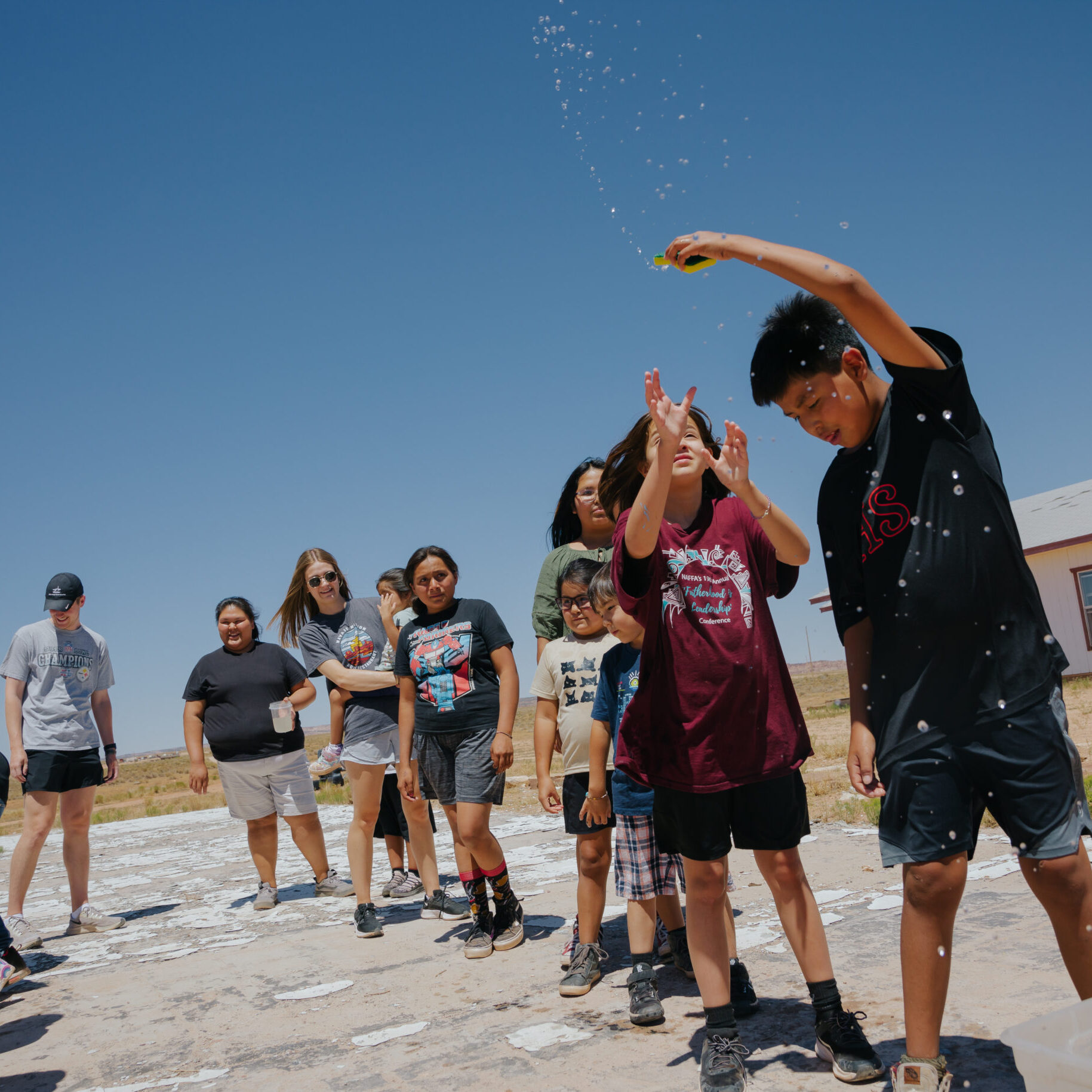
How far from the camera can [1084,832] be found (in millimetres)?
1990

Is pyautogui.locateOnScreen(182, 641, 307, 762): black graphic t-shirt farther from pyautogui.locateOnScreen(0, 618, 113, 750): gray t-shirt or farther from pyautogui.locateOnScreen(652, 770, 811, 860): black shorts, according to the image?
pyautogui.locateOnScreen(652, 770, 811, 860): black shorts

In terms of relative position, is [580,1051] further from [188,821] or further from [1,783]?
[188,821]

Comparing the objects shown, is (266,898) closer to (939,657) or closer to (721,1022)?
(721,1022)

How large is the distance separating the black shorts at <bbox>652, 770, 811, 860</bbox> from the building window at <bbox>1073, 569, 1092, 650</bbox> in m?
19.1

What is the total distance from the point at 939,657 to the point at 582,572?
203 cm

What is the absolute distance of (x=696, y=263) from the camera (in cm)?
227

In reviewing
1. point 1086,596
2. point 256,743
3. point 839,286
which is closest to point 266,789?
point 256,743

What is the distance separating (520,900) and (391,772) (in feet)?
4.37

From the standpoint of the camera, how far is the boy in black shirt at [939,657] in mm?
1996

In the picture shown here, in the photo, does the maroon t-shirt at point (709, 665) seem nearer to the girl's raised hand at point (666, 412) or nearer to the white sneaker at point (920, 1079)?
the girl's raised hand at point (666, 412)

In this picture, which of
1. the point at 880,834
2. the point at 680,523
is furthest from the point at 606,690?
the point at 880,834

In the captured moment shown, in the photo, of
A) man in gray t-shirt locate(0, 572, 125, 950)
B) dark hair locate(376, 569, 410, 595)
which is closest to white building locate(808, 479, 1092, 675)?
dark hair locate(376, 569, 410, 595)

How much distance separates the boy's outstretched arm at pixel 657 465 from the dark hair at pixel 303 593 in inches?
156

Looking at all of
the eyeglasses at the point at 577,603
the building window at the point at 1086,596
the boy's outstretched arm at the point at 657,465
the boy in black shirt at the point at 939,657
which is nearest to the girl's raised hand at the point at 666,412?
the boy's outstretched arm at the point at 657,465
